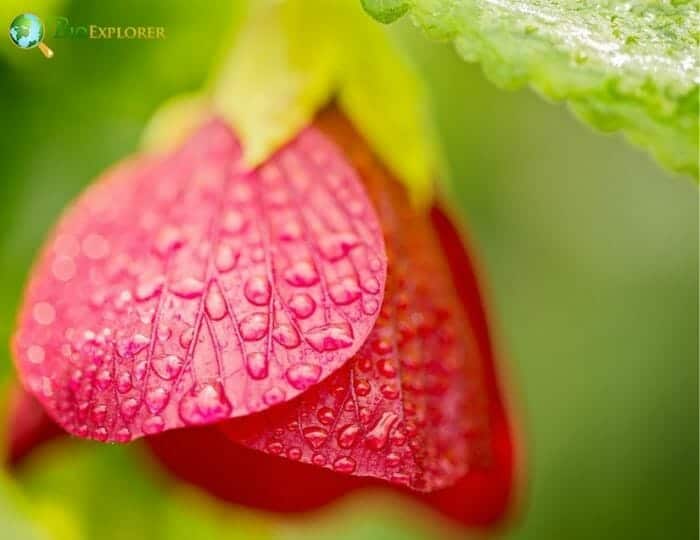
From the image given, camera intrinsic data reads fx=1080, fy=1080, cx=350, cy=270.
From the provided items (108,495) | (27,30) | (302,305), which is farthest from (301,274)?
(108,495)

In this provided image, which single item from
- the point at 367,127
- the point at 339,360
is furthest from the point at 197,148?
the point at 339,360

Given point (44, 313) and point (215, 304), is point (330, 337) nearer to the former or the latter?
point (215, 304)

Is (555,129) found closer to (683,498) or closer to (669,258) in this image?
(669,258)

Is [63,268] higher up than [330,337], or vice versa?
[63,268]

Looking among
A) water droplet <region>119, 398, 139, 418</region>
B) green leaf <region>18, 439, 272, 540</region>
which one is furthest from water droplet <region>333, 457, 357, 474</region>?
green leaf <region>18, 439, 272, 540</region>

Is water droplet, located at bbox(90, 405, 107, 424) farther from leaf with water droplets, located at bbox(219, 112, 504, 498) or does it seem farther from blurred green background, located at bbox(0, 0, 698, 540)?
blurred green background, located at bbox(0, 0, 698, 540)

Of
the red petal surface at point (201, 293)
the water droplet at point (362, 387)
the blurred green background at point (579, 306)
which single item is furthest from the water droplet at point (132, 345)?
the blurred green background at point (579, 306)

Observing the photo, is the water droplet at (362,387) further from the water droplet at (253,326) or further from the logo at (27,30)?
the logo at (27,30)
